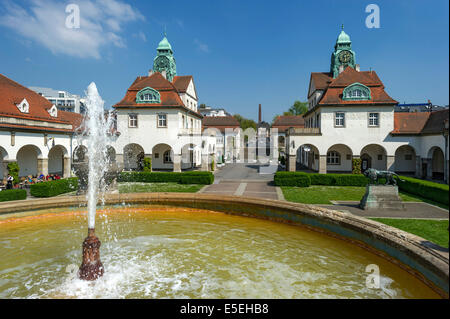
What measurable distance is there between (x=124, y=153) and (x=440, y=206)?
3287 cm

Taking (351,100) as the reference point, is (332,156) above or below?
below

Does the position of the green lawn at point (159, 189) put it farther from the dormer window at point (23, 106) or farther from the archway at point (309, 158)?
the archway at point (309, 158)

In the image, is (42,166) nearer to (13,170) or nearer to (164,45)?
A: (13,170)

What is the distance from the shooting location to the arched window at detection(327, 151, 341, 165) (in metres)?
34.4

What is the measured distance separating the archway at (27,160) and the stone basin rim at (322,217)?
1647cm

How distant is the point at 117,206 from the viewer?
15.0 metres

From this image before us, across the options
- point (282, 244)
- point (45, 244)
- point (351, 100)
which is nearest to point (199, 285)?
point (282, 244)

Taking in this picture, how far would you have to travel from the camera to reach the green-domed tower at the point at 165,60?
38406 millimetres

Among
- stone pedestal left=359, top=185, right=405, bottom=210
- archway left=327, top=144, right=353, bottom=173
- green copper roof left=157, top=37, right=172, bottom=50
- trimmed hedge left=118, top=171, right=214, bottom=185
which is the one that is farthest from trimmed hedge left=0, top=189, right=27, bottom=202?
archway left=327, top=144, right=353, bottom=173

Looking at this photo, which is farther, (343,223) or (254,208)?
(254,208)

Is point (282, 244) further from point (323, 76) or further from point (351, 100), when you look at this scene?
point (323, 76)

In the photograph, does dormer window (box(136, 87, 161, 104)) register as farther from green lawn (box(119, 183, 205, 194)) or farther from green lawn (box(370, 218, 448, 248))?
green lawn (box(370, 218, 448, 248))

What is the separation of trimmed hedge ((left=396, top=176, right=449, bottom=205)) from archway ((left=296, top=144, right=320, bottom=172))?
12074 millimetres
